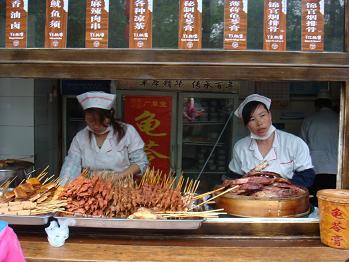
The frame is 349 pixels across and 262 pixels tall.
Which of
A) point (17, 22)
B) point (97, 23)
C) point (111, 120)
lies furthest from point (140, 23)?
point (111, 120)

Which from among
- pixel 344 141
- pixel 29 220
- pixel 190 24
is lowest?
pixel 29 220

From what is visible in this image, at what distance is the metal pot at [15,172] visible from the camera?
3.25 metres

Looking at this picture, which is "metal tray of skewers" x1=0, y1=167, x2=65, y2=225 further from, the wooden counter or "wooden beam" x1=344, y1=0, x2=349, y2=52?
"wooden beam" x1=344, y1=0, x2=349, y2=52

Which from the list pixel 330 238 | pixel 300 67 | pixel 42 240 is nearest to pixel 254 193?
pixel 330 238

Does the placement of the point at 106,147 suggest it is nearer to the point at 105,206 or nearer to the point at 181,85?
the point at 105,206

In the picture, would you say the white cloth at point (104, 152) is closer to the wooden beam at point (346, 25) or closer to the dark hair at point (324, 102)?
the wooden beam at point (346, 25)

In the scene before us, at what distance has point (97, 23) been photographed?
2.38 meters

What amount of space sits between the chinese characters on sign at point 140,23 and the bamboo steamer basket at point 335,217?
1.25 meters

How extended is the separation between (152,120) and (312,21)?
350 centimetres

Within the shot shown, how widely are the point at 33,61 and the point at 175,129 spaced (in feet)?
11.1

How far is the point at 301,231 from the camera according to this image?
7.83 feet

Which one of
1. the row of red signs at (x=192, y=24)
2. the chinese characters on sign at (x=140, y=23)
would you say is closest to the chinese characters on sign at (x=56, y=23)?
the row of red signs at (x=192, y=24)

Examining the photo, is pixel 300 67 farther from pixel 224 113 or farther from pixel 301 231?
pixel 224 113

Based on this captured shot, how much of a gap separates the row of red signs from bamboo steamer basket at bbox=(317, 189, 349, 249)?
799 millimetres
